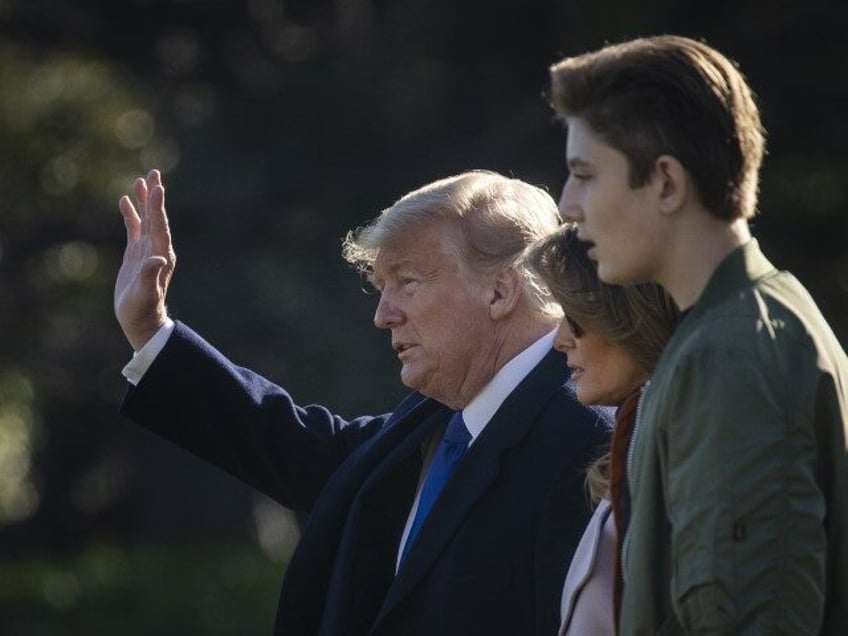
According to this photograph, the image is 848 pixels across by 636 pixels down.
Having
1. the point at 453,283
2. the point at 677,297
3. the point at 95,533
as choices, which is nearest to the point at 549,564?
the point at 453,283

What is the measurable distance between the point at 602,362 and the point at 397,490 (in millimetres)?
753

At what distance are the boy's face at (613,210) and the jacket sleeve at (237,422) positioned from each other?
1.70 m

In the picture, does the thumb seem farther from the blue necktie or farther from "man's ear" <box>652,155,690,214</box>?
"man's ear" <box>652,155,690,214</box>

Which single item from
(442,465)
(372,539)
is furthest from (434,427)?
(372,539)

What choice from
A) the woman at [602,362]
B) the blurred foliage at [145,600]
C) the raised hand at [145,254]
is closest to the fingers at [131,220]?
the raised hand at [145,254]

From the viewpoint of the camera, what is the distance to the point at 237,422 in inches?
162

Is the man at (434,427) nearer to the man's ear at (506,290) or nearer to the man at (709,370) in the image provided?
the man's ear at (506,290)

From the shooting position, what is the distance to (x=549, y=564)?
3342mm

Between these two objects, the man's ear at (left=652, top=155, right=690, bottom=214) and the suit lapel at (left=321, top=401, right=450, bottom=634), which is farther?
the suit lapel at (left=321, top=401, right=450, bottom=634)

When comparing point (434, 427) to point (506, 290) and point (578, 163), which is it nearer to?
point (506, 290)

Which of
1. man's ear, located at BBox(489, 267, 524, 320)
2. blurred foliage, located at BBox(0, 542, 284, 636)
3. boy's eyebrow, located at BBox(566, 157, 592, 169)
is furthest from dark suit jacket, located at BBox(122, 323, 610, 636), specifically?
blurred foliage, located at BBox(0, 542, 284, 636)

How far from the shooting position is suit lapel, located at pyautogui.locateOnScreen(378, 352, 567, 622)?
3.46 m

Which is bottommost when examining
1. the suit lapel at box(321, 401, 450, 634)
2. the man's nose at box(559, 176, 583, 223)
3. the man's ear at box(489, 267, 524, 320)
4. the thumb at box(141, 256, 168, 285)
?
the suit lapel at box(321, 401, 450, 634)

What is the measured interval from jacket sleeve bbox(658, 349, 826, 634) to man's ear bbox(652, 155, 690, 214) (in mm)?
225
